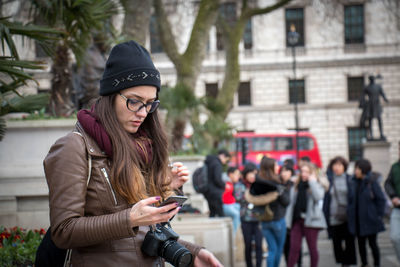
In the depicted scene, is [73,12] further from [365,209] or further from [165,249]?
[365,209]

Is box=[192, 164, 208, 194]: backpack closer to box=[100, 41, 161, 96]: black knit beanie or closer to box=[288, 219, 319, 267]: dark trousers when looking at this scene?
box=[288, 219, 319, 267]: dark trousers

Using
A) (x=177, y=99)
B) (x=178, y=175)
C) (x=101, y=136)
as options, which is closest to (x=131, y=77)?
(x=101, y=136)

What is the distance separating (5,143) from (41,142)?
1.36 ft

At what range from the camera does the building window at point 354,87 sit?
40375mm

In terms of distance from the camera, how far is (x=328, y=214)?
31.6ft

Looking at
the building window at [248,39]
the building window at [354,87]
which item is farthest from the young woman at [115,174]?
the building window at [248,39]

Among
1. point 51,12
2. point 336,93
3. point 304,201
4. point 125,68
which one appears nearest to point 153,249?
point 125,68

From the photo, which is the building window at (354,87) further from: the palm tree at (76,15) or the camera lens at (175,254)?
the camera lens at (175,254)

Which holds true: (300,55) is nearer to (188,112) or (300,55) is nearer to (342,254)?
(188,112)

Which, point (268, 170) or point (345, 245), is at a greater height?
point (268, 170)

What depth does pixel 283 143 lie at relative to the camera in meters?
36.2

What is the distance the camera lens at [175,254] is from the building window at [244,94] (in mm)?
39099

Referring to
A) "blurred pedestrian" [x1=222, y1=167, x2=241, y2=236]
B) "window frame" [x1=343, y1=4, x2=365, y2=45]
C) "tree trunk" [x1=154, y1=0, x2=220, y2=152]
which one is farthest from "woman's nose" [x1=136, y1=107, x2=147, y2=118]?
"window frame" [x1=343, y1=4, x2=365, y2=45]

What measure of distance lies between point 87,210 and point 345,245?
308 inches
